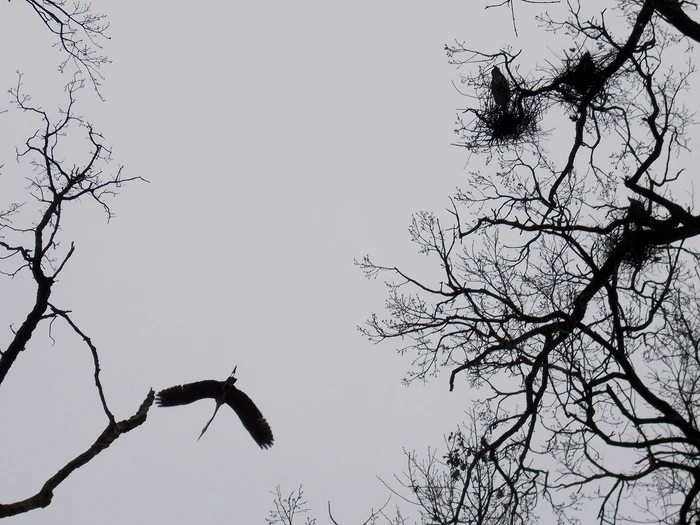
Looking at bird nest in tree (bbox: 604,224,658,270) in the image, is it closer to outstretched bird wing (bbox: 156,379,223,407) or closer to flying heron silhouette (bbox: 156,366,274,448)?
flying heron silhouette (bbox: 156,366,274,448)

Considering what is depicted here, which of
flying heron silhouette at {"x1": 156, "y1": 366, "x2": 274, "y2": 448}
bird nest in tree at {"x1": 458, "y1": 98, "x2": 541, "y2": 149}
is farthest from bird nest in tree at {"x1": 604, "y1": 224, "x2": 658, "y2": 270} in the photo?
flying heron silhouette at {"x1": 156, "y1": 366, "x2": 274, "y2": 448}

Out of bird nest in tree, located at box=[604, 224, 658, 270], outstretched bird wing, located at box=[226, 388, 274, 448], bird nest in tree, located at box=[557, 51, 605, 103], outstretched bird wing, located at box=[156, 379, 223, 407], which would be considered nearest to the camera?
bird nest in tree, located at box=[604, 224, 658, 270]

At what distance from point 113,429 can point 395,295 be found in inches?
108

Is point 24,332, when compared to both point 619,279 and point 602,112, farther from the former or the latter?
point 602,112

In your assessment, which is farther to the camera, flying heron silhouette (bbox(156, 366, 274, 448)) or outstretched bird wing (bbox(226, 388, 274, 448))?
outstretched bird wing (bbox(226, 388, 274, 448))

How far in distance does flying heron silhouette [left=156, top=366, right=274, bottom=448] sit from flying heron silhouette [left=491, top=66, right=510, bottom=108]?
3243 mm

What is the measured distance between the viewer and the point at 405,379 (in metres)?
6.34

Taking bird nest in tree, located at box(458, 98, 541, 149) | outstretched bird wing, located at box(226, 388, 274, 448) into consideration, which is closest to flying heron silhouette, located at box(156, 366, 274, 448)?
outstretched bird wing, located at box(226, 388, 274, 448)

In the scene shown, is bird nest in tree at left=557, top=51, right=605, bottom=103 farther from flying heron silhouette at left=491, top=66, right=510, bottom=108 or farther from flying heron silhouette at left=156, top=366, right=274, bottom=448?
flying heron silhouette at left=156, top=366, right=274, bottom=448

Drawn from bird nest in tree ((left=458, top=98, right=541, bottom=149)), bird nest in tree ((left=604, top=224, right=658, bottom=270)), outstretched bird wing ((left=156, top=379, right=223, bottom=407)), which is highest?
bird nest in tree ((left=458, top=98, right=541, bottom=149))

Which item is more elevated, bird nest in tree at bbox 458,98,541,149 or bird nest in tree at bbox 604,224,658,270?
bird nest in tree at bbox 458,98,541,149

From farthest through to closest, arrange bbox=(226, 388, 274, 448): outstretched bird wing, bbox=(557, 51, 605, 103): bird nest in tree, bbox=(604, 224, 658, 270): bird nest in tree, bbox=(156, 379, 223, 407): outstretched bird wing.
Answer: bbox=(226, 388, 274, 448): outstretched bird wing < bbox=(156, 379, 223, 407): outstretched bird wing < bbox=(557, 51, 605, 103): bird nest in tree < bbox=(604, 224, 658, 270): bird nest in tree

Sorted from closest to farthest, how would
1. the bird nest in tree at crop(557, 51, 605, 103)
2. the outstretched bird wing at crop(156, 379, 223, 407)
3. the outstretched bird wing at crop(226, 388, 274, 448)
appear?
the bird nest in tree at crop(557, 51, 605, 103) < the outstretched bird wing at crop(156, 379, 223, 407) < the outstretched bird wing at crop(226, 388, 274, 448)

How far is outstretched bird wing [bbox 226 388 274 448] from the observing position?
6750 mm
